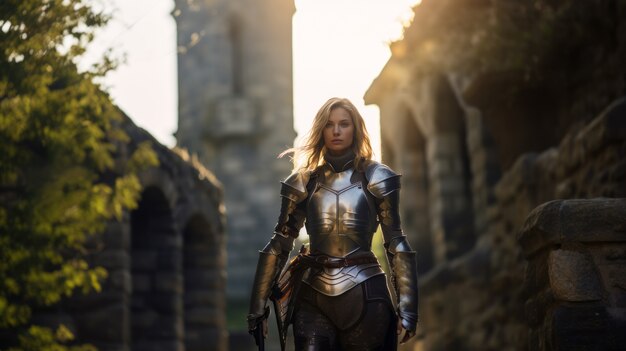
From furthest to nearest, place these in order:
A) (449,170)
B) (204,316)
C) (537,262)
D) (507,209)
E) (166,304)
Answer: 1. (449,170)
2. (204,316)
3. (166,304)
4. (507,209)
5. (537,262)

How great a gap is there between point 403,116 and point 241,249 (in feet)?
27.7

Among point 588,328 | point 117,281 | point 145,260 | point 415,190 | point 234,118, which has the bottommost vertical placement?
point 588,328

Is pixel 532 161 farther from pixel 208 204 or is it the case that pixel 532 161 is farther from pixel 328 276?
pixel 208 204

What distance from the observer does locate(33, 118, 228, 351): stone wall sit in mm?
10023

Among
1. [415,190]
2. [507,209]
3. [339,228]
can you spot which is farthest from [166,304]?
[415,190]

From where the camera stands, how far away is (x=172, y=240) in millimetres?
12055

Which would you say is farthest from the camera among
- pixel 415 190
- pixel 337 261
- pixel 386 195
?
pixel 415 190

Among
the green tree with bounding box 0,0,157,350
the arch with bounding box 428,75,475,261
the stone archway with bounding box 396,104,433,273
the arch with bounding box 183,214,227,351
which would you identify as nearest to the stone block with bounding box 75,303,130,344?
the green tree with bounding box 0,0,157,350

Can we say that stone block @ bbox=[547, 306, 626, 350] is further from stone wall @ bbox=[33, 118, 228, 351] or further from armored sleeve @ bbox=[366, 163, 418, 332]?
stone wall @ bbox=[33, 118, 228, 351]

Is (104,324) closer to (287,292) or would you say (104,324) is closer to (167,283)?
(167,283)

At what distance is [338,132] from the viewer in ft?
17.6

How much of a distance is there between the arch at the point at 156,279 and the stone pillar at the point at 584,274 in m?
6.98

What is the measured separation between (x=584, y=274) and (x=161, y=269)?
24.1ft

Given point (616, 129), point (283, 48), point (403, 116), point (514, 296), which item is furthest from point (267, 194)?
point (616, 129)
